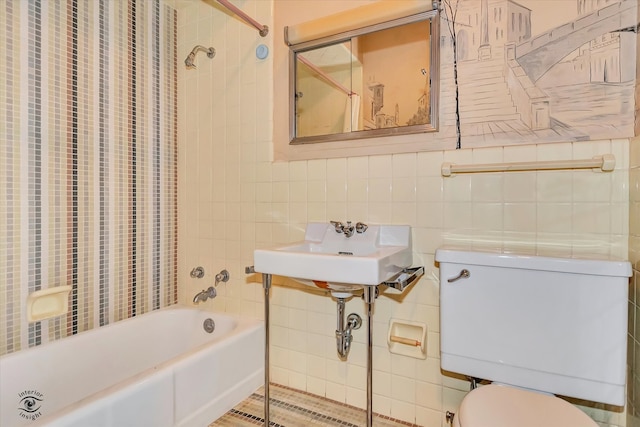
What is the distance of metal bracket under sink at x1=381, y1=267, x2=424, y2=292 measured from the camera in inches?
48.4

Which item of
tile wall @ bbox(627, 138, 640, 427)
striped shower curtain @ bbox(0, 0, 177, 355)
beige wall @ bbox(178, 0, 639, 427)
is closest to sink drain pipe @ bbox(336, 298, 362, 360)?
beige wall @ bbox(178, 0, 639, 427)

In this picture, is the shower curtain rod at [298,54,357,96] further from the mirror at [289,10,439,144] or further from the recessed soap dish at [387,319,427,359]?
the recessed soap dish at [387,319,427,359]

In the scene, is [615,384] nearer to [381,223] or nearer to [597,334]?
[597,334]

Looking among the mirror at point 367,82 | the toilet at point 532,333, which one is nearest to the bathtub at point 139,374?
the toilet at point 532,333

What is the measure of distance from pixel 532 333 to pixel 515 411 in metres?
0.27

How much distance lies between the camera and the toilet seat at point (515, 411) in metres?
0.93

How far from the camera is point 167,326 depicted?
6.19 feet

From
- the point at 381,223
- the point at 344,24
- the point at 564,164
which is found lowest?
the point at 381,223

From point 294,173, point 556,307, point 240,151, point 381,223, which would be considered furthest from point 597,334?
point 240,151

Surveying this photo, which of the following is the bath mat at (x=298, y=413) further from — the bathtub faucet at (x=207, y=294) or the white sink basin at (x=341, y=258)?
the white sink basin at (x=341, y=258)

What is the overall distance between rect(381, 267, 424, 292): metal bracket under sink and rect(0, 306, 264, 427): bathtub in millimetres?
815

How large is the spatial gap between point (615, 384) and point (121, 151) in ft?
7.53

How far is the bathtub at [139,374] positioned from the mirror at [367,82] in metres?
1.11

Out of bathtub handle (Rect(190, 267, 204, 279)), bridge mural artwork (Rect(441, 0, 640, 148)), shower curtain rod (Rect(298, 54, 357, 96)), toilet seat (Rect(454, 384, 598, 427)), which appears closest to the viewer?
toilet seat (Rect(454, 384, 598, 427))
